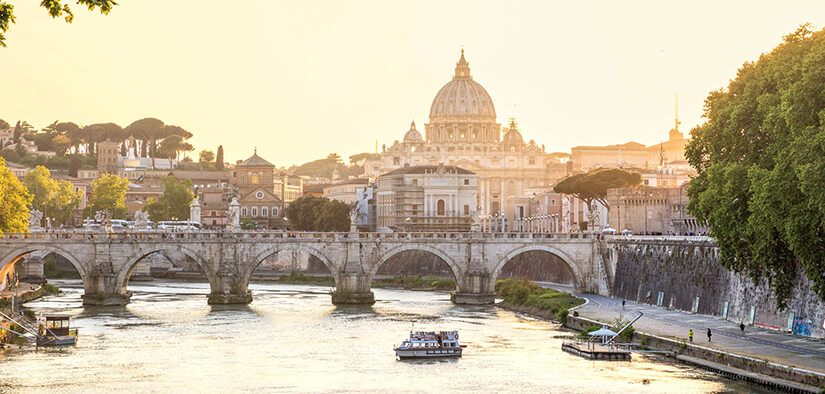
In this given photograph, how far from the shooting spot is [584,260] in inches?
2876

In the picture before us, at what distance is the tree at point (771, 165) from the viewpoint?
3875cm

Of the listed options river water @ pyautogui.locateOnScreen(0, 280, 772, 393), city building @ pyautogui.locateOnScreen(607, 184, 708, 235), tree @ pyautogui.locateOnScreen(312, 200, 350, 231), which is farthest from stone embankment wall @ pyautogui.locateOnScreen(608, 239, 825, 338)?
tree @ pyautogui.locateOnScreen(312, 200, 350, 231)

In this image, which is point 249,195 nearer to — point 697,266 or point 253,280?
point 253,280

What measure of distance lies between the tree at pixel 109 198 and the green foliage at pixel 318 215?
18826 mm

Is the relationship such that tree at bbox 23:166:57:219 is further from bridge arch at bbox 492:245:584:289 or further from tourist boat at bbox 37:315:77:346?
tourist boat at bbox 37:315:77:346

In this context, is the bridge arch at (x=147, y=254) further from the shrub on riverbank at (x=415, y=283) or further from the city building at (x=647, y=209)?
the city building at (x=647, y=209)

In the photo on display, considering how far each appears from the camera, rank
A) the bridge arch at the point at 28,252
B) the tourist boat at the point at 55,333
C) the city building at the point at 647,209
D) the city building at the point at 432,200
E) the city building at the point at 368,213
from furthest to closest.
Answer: the city building at the point at 368,213
the city building at the point at 432,200
the city building at the point at 647,209
the bridge arch at the point at 28,252
the tourist boat at the point at 55,333

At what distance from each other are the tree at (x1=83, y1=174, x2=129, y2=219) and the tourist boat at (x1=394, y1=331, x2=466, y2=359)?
276 ft

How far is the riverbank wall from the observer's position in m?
35.8

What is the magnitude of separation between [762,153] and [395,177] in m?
90.8

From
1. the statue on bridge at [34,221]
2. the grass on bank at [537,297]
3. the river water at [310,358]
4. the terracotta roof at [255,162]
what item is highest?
the terracotta roof at [255,162]

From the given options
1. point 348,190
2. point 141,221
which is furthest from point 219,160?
point 141,221

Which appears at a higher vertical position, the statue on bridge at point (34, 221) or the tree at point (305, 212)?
the tree at point (305, 212)

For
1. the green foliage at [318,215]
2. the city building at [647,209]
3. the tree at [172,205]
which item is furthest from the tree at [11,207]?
the green foliage at [318,215]
